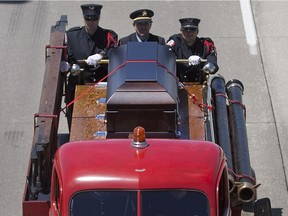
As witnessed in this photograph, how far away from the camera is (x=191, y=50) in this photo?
9.27m

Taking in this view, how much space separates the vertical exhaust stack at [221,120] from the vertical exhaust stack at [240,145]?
9 centimetres

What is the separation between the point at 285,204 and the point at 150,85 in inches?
112

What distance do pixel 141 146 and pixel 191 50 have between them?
9.97ft

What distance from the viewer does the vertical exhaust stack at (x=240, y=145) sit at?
7328 millimetres

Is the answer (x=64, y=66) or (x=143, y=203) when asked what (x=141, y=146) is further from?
(x=64, y=66)

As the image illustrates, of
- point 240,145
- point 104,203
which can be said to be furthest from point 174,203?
point 240,145

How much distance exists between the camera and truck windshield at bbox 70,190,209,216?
6.09m

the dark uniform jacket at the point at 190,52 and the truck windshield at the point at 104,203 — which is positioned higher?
the dark uniform jacket at the point at 190,52

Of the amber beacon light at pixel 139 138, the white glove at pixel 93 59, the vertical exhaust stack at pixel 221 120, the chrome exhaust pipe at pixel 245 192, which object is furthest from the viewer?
the white glove at pixel 93 59

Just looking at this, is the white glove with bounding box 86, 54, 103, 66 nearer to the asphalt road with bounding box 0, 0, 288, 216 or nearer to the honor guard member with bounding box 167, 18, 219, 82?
the honor guard member with bounding box 167, 18, 219, 82

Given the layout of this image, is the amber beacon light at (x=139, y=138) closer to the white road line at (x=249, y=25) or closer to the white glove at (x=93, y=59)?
the white glove at (x=93, y=59)

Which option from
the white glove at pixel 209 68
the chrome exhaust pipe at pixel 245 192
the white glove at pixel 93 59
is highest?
the white glove at pixel 93 59

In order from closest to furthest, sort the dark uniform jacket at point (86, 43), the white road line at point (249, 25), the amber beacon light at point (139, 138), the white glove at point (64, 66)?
1. the amber beacon light at point (139, 138)
2. the white glove at point (64, 66)
3. the dark uniform jacket at point (86, 43)
4. the white road line at point (249, 25)

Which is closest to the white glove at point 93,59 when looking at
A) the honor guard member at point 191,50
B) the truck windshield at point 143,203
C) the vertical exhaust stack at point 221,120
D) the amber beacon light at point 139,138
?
the honor guard member at point 191,50
